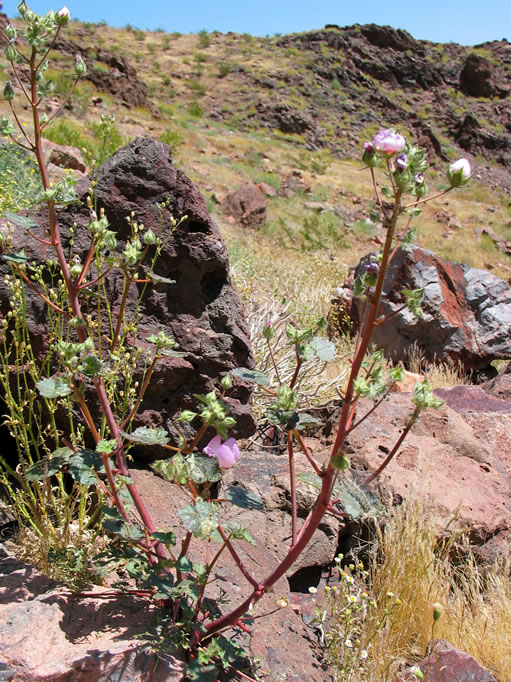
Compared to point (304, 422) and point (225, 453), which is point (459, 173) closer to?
point (304, 422)

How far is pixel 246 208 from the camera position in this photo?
10352 mm

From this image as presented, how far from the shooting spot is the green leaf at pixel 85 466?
1319 mm

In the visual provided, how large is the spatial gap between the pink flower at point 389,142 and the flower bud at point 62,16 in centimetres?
93

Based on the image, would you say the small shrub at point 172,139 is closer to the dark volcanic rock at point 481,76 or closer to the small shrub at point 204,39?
the small shrub at point 204,39

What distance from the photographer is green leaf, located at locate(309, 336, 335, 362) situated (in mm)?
1317

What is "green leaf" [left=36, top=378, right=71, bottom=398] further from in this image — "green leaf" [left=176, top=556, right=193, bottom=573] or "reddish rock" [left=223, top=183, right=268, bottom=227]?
"reddish rock" [left=223, top=183, right=268, bottom=227]

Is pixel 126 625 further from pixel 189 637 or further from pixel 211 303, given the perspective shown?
pixel 211 303

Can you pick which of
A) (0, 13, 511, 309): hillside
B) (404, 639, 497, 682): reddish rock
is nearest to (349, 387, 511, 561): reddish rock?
(404, 639, 497, 682): reddish rock

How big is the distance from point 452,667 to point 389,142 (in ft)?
5.56

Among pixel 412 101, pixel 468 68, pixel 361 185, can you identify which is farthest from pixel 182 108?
pixel 468 68

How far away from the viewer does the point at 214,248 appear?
8.31 feet

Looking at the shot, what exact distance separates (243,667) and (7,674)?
0.64 metres

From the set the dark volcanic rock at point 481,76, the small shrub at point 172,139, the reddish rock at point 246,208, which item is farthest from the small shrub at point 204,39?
the reddish rock at point 246,208

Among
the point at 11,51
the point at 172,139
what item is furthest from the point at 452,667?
the point at 172,139
